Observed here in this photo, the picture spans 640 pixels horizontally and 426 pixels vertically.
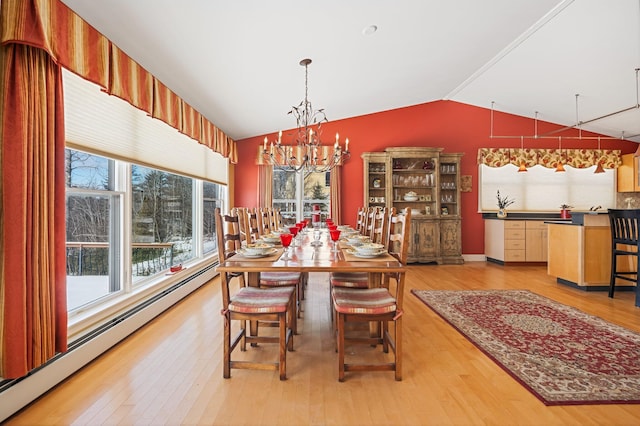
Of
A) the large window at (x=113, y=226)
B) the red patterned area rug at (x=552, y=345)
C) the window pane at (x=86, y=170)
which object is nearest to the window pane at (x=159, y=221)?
the large window at (x=113, y=226)

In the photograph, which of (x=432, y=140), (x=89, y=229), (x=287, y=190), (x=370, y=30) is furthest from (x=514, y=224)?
(x=89, y=229)

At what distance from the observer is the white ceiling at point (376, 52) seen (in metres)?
2.50

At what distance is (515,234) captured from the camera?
5688 mm

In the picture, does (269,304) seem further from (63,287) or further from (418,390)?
(63,287)

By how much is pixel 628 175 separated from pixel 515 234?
2820 mm

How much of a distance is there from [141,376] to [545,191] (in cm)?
738

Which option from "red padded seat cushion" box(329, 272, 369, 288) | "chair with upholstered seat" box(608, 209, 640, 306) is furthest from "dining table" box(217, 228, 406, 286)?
"chair with upholstered seat" box(608, 209, 640, 306)

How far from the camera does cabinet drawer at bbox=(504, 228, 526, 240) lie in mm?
5684

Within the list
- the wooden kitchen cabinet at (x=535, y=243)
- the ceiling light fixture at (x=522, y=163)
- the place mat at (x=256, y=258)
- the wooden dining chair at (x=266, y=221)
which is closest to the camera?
the place mat at (x=256, y=258)

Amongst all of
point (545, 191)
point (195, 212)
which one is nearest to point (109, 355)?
point (195, 212)

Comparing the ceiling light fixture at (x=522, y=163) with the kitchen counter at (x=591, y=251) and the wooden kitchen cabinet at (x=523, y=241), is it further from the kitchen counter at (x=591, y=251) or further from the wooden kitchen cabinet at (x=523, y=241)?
the kitchen counter at (x=591, y=251)

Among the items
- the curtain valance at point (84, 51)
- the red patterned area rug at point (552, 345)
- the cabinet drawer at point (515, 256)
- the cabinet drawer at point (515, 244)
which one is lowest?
the red patterned area rug at point (552, 345)

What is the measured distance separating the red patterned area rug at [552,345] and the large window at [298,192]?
10.5 ft

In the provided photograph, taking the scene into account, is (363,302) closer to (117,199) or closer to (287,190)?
(117,199)
